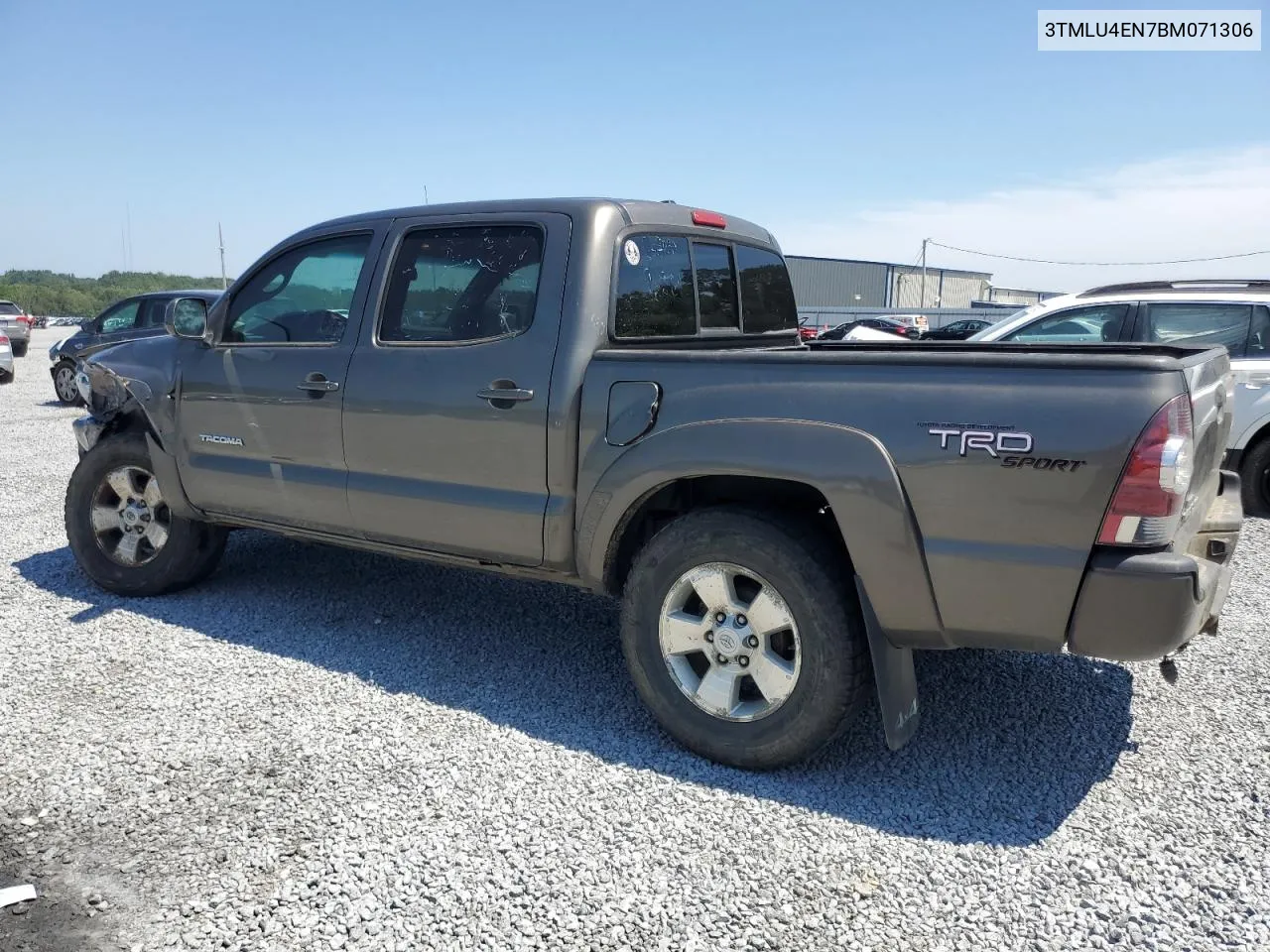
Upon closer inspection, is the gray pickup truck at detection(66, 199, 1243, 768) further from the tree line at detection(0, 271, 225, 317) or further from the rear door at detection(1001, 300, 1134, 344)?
the tree line at detection(0, 271, 225, 317)

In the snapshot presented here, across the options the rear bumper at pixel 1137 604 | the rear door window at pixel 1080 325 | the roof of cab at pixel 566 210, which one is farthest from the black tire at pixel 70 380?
the rear bumper at pixel 1137 604

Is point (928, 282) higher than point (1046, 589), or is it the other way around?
point (928, 282)

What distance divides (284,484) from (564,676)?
1.58 m

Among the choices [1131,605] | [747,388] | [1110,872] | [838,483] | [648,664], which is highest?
[747,388]

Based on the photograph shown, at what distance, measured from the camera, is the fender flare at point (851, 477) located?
9.26ft

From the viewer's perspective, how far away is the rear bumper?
253cm

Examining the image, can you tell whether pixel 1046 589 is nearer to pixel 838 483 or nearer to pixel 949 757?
pixel 838 483

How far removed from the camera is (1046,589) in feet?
8.74

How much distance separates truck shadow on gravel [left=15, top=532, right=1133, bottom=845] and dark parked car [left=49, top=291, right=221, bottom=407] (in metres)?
8.78

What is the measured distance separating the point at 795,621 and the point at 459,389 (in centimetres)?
159

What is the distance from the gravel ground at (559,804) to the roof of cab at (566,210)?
1.93 metres

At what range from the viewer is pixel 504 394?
140 inches

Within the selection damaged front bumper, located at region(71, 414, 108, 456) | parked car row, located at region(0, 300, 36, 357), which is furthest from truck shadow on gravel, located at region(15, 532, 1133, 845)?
parked car row, located at region(0, 300, 36, 357)

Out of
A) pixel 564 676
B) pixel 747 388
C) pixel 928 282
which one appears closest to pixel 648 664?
pixel 564 676
